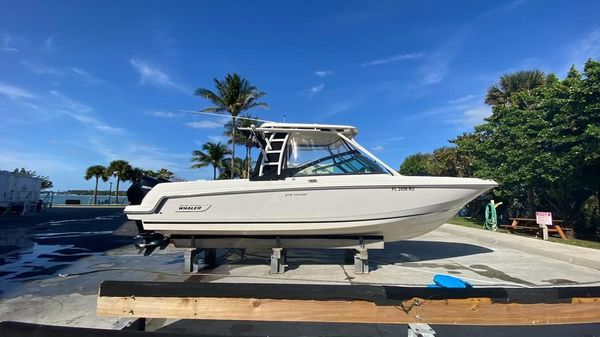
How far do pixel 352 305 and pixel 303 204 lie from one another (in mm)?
3783

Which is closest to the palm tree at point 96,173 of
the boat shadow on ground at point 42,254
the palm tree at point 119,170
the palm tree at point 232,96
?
the palm tree at point 119,170

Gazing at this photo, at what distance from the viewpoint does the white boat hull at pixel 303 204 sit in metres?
5.85

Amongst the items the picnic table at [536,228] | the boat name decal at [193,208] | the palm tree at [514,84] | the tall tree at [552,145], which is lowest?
the picnic table at [536,228]

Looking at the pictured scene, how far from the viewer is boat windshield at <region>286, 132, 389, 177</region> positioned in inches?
247

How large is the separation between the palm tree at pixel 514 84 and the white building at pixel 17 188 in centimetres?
3538

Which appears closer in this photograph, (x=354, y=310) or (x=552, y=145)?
(x=354, y=310)

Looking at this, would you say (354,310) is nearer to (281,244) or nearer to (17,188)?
(281,244)

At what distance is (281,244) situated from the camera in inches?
251

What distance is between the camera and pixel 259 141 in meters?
6.55

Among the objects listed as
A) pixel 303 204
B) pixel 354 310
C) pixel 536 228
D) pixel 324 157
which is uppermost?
pixel 324 157

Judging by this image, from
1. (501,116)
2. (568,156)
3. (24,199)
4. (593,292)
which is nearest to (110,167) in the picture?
(24,199)

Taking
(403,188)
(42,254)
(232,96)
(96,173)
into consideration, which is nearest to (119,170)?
(96,173)

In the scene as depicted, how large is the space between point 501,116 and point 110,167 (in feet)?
185

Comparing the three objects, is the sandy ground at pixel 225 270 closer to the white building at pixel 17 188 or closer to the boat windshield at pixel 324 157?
the boat windshield at pixel 324 157
